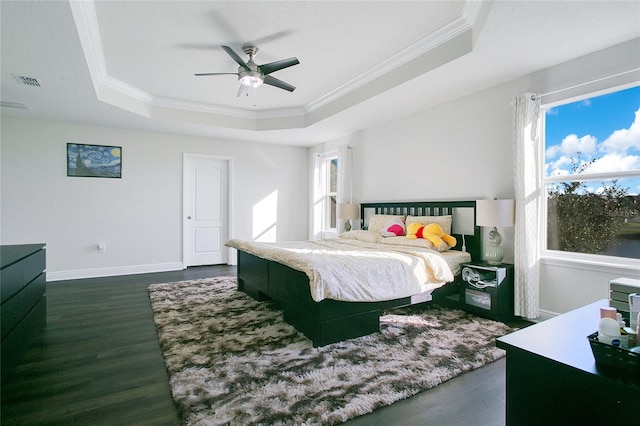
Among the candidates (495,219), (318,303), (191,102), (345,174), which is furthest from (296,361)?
(191,102)

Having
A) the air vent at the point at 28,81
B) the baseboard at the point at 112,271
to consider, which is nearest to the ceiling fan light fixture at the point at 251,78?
the air vent at the point at 28,81

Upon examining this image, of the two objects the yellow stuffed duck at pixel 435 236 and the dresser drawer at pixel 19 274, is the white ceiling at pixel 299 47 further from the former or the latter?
the dresser drawer at pixel 19 274

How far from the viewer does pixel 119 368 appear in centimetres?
228

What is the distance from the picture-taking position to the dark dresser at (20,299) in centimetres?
205

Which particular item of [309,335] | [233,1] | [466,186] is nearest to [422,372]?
[309,335]

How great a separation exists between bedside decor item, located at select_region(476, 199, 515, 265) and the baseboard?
201 inches

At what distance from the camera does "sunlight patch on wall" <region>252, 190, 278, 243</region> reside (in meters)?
6.67

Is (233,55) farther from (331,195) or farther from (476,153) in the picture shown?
(331,195)

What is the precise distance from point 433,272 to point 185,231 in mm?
4611

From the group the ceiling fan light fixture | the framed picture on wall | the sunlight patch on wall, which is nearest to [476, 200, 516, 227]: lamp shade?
the ceiling fan light fixture

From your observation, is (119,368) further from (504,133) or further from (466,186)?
(504,133)

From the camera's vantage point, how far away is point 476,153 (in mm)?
3785

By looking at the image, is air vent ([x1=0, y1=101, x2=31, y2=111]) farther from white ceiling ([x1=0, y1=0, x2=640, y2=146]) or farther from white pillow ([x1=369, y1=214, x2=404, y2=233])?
white pillow ([x1=369, y1=214, x2=404, y2=233])

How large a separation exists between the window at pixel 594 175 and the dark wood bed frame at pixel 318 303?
0.83 meters
